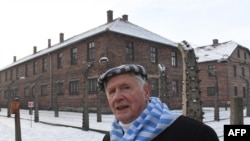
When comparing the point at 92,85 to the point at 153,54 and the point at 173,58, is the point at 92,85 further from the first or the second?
the point at 173,58

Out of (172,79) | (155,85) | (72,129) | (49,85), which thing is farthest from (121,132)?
(49,85)

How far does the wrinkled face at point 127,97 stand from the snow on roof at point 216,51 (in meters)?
36.0

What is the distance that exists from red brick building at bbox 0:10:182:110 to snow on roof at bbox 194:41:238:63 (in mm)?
9915

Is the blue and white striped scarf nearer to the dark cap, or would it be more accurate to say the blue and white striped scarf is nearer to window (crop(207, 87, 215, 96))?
the dark cap

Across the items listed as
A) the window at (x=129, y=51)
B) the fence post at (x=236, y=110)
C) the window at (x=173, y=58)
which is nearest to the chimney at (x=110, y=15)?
the window at (x=129, y=51)

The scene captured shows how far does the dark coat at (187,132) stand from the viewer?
58.8 inches

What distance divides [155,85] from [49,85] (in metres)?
11.3

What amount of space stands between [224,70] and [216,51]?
192 inches

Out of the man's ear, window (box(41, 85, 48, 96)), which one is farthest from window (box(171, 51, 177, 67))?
the man's ear

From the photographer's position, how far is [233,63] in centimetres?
3653

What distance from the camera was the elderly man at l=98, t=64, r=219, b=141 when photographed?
152 cm

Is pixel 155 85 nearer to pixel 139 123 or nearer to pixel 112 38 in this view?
pixel 112 38

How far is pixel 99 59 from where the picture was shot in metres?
22.9

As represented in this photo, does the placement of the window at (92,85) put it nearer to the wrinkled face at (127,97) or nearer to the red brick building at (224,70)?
the red brick building at (224,70)
